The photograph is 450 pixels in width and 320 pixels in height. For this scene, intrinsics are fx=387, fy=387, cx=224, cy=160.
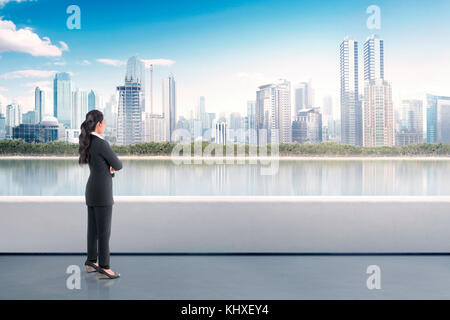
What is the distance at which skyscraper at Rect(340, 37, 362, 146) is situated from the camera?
19.6ft

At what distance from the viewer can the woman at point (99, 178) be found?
3.06 metres

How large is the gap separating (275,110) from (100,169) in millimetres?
3711

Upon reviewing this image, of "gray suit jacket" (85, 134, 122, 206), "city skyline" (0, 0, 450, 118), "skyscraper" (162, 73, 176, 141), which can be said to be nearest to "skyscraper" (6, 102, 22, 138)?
"city skyline" (0, 0, 450, 118)

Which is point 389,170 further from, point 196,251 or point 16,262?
point 16,262

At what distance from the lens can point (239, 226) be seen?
13.4ft

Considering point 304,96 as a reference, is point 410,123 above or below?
below

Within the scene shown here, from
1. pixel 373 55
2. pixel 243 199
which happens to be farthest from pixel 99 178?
pixel 373 55

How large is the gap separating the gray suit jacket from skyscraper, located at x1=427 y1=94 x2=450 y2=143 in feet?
16.4

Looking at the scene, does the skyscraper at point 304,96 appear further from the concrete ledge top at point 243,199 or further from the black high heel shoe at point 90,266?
the black high heel shoe at point 90,266

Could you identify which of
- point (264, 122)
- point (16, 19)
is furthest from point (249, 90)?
point (16, 19)

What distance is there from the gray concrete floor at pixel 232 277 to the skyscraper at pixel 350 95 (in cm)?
246

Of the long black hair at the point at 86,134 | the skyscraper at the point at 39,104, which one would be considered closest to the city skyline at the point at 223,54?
the skyscraper at the point at 39,104
